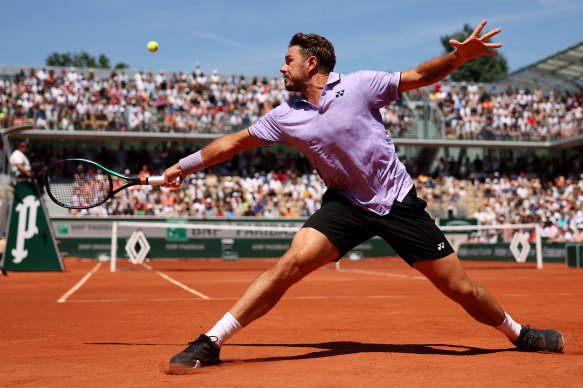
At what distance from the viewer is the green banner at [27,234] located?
49.1ft

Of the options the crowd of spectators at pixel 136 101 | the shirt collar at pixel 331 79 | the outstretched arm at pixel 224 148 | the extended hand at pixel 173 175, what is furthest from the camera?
the crowd of spectators at pixel 136 101

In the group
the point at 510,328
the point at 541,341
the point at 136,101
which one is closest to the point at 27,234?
the point at 510,328

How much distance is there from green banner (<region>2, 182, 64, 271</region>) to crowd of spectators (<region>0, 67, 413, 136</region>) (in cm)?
1492

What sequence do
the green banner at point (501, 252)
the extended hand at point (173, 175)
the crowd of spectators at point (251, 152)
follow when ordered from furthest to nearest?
the crowd of spectators at point (251, 152) → the green banner at point (501, 252) → the extended hand at point (173, 175)

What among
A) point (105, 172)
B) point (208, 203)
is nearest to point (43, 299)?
point (105, 172)

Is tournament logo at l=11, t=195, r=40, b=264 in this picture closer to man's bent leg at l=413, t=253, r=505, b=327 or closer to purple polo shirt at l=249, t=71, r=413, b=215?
purple polo shirt at l=249, t=71, r=413, b=215

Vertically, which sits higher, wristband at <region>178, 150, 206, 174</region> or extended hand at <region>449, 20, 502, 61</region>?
extended hand at <region>449, 20, 502, 61</region>

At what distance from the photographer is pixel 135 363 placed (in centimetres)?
432

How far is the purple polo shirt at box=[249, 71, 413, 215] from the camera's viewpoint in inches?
163

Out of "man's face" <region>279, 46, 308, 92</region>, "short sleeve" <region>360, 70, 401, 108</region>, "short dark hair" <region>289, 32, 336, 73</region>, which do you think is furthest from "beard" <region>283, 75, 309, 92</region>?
"short sleeve" <region>360, 70, 401, 108</region>

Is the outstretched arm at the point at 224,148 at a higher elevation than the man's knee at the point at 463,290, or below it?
higher

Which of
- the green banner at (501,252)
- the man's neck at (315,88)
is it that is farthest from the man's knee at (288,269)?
the green banner at (501,252)

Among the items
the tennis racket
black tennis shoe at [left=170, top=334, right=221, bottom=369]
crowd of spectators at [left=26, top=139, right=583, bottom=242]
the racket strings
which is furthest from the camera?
crowd of spectators at [left=26, top=139, right=583, bottom=242]

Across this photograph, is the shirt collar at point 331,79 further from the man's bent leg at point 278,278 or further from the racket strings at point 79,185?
the racket strings at point 79,185
